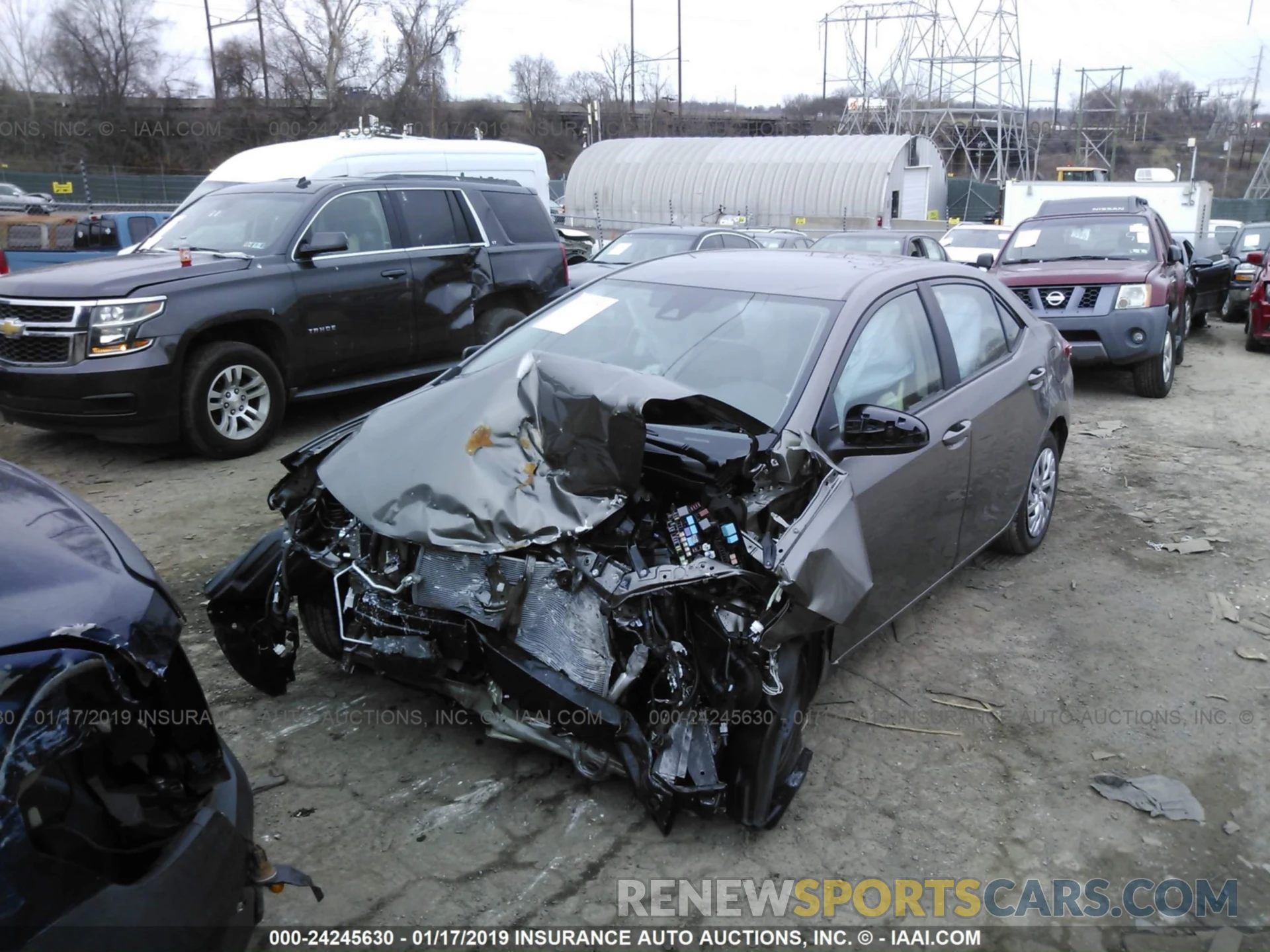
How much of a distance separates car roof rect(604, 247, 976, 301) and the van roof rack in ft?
25.5

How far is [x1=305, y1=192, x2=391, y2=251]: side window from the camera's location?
7.74 metres

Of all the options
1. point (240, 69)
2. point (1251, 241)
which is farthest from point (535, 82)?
point (1251, 241)

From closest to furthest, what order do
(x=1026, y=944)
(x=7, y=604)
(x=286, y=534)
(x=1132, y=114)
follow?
(x=7, y=604)
(x=1026, y=944)
(x=286, y=534)
(x=1132, y=114)

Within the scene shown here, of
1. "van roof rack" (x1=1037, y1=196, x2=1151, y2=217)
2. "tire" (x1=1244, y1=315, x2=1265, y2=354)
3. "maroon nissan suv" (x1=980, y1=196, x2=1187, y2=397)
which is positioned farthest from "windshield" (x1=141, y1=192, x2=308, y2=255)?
"tire" (x1=1244, y1=315, x2=1265, y2=354)

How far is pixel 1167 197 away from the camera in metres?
21.8

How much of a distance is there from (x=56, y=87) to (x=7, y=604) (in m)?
51.9

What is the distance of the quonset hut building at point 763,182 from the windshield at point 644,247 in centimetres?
1955

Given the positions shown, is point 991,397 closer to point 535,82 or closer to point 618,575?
point 618,575

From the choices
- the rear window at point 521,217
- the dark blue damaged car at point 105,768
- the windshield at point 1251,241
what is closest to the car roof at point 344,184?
the rear window at point 521,217

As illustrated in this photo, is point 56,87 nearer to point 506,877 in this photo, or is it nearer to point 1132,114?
point 506,877

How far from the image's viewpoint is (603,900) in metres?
2.92

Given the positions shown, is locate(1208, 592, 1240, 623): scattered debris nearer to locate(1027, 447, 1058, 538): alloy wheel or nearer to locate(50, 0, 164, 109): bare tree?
locate(1027, 447, 1058, 538): alloy wheel

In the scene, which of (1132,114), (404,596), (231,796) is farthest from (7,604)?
(1132,114)

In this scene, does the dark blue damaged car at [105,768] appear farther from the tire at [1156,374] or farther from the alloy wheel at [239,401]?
the tire at [1156,374]
